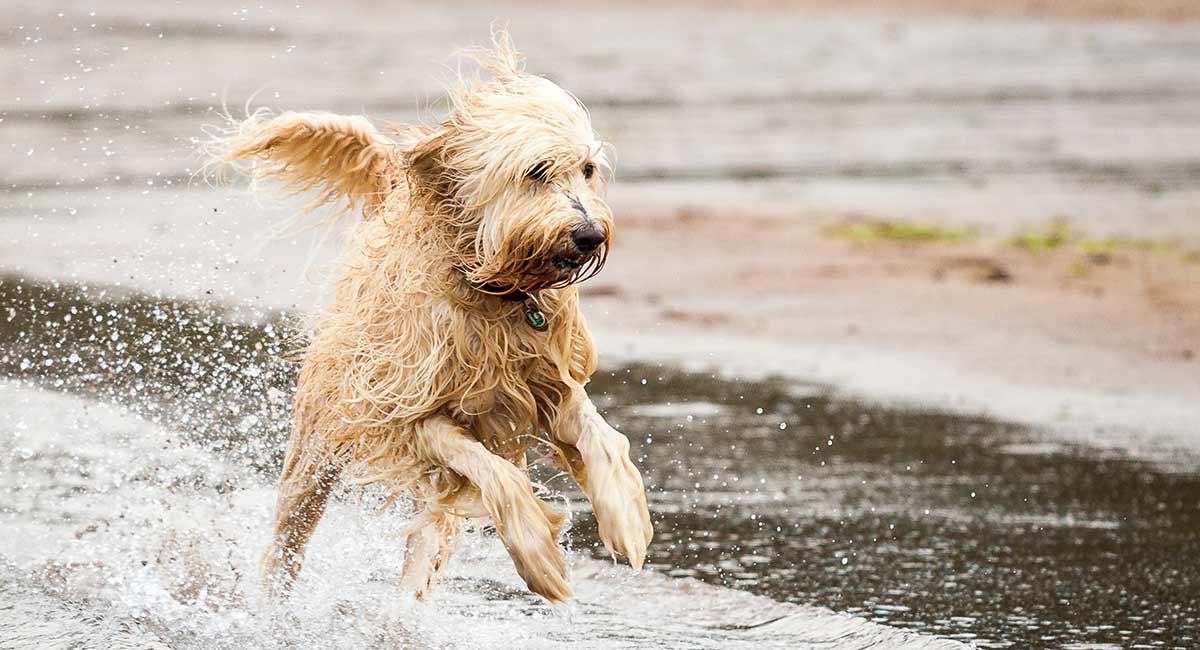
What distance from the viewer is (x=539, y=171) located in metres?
4.70

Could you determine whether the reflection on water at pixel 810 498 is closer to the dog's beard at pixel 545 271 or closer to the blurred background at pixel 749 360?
the blurred background at pixel 749 360

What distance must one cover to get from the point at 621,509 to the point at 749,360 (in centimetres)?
461

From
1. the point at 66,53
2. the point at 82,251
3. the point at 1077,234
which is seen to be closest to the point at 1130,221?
the point at 1077,234

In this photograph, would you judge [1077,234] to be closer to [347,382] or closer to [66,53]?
[347,382]

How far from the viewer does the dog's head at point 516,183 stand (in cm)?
463

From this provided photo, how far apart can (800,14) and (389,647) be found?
2298 centimetres

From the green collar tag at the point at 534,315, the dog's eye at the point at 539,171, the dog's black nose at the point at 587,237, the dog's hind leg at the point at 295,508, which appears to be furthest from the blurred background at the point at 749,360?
the dog's black nose at the point at 587,237

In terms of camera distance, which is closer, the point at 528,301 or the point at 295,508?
the point at 528,301

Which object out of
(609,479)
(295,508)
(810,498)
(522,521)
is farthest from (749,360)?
(522,521)

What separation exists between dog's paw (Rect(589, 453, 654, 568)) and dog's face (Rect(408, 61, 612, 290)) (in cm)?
56

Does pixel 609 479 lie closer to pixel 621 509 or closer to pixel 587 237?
pixel 621 509

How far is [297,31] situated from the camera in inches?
1009

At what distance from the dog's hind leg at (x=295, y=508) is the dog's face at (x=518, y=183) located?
1.08 metres

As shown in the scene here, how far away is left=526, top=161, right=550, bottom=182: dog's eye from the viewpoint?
4688mm
